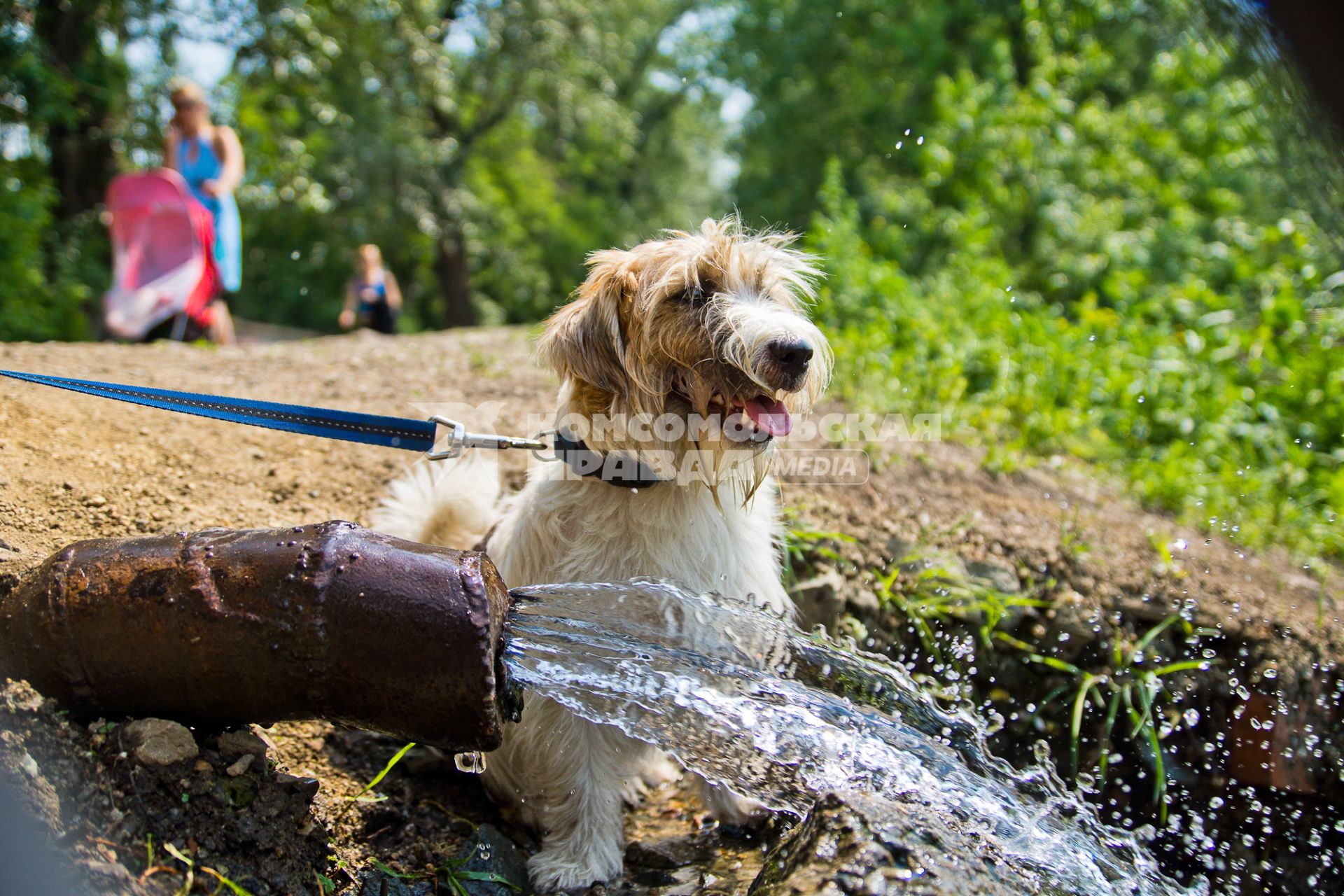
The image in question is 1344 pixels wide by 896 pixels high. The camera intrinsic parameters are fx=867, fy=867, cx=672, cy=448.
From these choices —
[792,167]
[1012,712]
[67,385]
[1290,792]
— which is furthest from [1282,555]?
[792,167]

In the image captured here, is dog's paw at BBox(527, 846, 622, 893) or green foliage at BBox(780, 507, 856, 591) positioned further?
green foliage at BBox(780, 507, 856, 591)

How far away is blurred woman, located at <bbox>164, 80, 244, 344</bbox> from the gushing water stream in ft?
21.2

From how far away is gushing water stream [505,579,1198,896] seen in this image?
241 centimetres

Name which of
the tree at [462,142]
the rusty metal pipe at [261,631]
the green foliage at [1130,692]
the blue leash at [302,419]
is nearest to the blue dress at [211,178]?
the tree at [462,142]

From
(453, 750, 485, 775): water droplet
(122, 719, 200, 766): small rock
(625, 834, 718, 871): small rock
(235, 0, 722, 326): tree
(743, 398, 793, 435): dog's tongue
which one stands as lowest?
(625, 834, 718, 871): small rock

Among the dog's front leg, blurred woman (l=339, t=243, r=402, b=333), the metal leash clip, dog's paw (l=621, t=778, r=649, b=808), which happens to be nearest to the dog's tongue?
the metal leash clip

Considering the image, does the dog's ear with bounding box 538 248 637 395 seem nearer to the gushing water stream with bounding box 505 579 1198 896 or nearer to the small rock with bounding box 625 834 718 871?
the gushing water stream with bounding box 505 579 1198 896

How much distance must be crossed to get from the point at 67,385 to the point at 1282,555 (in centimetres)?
573

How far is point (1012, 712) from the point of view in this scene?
146 inches

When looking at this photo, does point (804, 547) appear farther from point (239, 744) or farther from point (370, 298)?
point (370, 298)

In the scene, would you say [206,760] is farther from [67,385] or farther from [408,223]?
[408,223]

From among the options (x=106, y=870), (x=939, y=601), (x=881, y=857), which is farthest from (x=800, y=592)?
(x=106, y=870)

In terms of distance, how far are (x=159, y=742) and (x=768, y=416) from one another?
1.87m

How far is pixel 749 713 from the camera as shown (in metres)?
2.53
